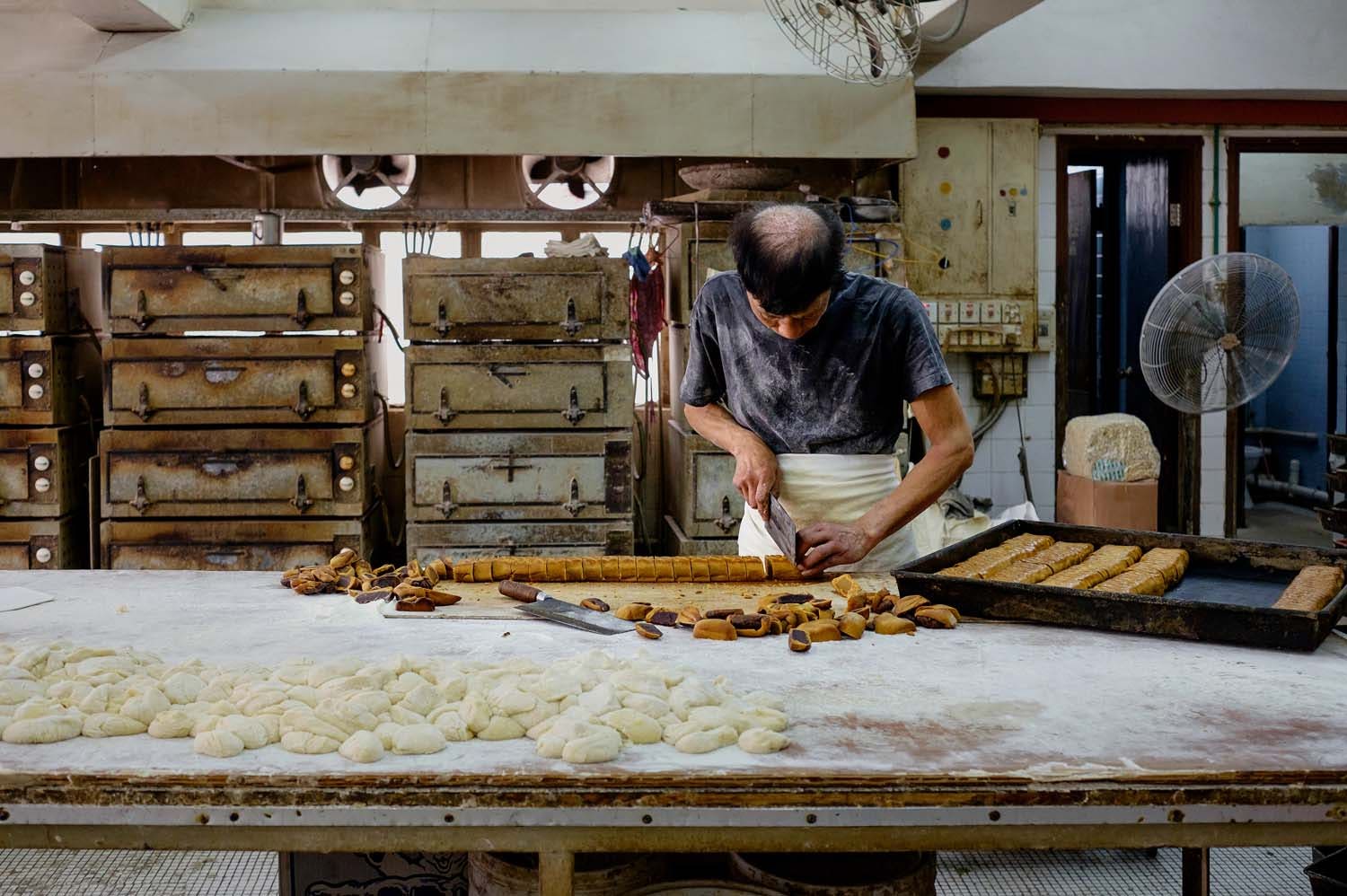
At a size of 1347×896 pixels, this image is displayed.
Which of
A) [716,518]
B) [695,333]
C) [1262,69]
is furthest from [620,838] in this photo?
[1262,69]

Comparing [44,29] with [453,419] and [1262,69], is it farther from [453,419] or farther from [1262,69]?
[1262,69]

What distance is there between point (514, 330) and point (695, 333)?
6.40 ft

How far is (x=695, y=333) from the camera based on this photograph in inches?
128

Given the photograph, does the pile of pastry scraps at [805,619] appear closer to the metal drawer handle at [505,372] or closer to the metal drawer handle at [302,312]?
the metal drawer handle at [505,372]

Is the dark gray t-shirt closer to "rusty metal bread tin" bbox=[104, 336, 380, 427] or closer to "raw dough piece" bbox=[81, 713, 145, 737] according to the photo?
"raw dough piece" bbox=[81, 713, 145, 737]

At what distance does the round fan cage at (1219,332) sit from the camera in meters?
4.45

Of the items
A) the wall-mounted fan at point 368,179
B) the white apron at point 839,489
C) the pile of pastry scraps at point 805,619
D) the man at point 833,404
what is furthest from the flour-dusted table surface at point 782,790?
the wall-mounted fan at point 368,179

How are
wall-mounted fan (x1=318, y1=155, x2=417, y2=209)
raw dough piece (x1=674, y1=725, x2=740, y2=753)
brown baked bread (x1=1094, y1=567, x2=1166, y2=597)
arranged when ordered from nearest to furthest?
raw dough piece (x1=674, y1=725, x2=740, y2=753), brown baked bread (x1=1094, y1=567, x2=1166, y2=597), wall-mounted fan (x1=318, y1=155, x2=417, y2=209)

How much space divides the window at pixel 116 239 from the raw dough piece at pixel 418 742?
503cm

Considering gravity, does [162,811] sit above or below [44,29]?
below

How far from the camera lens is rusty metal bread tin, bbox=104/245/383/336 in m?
4.96

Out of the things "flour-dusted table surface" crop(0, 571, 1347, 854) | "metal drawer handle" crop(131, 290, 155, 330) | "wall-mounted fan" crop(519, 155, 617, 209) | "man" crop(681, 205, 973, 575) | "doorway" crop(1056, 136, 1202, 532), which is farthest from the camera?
"doorway" crop(1056, 136, 1202, 532)

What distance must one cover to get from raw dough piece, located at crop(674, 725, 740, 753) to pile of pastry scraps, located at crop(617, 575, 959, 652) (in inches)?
20.7

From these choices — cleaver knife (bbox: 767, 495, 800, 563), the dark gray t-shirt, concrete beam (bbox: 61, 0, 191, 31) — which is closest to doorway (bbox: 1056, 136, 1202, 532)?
the dark gray t-shirt
